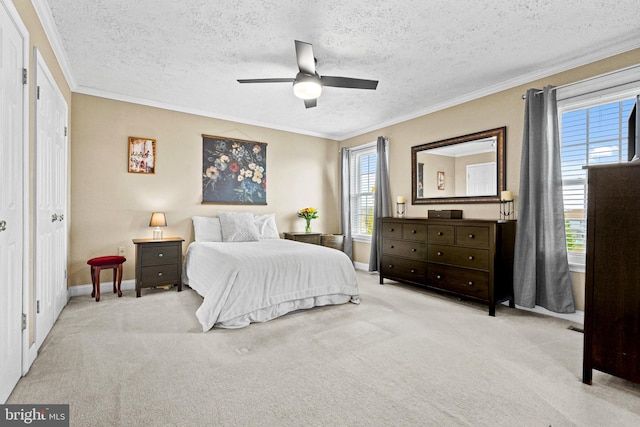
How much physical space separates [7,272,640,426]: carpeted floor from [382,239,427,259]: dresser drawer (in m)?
0.99

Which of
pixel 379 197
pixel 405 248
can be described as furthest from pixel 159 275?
pixel 379 197

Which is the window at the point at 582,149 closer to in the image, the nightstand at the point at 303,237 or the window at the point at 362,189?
the window at the point at 362,189

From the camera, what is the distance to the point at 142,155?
4414 mm

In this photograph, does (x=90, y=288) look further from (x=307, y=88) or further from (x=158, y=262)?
(x=307, y=88)

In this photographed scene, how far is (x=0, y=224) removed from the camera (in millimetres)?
1677

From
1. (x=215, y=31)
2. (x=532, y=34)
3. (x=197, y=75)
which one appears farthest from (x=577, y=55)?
(x=197, y=75)

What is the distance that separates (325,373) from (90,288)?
3.58m

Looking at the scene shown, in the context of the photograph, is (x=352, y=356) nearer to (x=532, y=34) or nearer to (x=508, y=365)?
(x=508, y=365)

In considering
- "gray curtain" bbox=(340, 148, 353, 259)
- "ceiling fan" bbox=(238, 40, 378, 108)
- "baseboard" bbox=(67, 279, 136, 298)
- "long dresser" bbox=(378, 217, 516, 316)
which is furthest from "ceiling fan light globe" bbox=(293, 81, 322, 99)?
"baseboard" bbox=(67, 279, 136, 298)

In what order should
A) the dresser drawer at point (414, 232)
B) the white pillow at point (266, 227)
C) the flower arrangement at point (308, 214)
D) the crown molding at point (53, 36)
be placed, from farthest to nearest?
the flower arrangement at point (308, 214)
the white pillow at point (266, 227)
the dresser drawer at point (414, 232)
the crown molding at point (53, 36)

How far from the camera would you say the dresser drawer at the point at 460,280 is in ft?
11.2

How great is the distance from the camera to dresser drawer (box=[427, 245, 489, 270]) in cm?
343

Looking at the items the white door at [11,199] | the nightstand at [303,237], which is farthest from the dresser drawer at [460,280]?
the white door at [11,199]

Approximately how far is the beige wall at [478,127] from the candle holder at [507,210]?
0.10 metres
